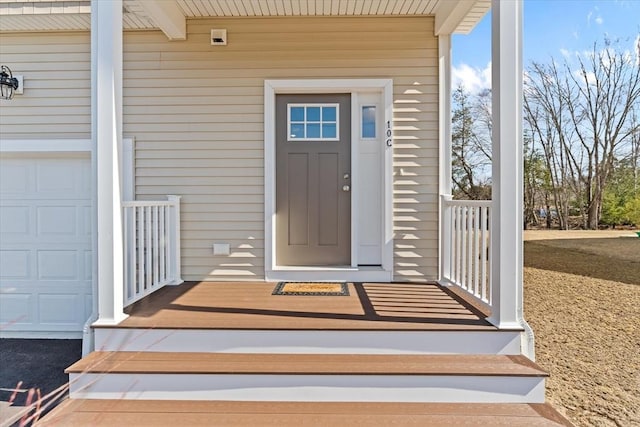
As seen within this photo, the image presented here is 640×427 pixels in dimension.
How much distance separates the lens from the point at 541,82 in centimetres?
1179

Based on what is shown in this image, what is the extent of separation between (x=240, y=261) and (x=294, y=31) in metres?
2.36

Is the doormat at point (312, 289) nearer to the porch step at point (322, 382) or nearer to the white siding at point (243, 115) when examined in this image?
the white siding at point (243, 115)

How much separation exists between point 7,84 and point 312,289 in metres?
3.65

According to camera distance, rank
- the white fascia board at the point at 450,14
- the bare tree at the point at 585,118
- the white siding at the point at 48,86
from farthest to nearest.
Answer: the bare tree at the point at 585,118
the white siding at the point at 48,86
the white fascia board at the point at 450,14

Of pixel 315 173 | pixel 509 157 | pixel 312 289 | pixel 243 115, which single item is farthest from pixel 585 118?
pixel 312 289

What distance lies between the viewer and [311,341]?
2504 millimetres

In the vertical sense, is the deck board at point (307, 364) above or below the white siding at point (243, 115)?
below

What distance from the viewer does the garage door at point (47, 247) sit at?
12.7 feet

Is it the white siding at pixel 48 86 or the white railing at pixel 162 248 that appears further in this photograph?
the white siding at pixel 48 86

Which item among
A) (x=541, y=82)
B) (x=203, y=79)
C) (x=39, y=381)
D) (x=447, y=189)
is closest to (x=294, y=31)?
(x=203, y=79)

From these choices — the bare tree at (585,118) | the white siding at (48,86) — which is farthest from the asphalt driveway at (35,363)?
the bare tree at (585,118)

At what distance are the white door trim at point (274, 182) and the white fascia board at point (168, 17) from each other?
0.95 meters

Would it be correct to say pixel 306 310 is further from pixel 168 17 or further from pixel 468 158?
pixel 468 158

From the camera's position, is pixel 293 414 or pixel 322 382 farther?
pixel 322 382
